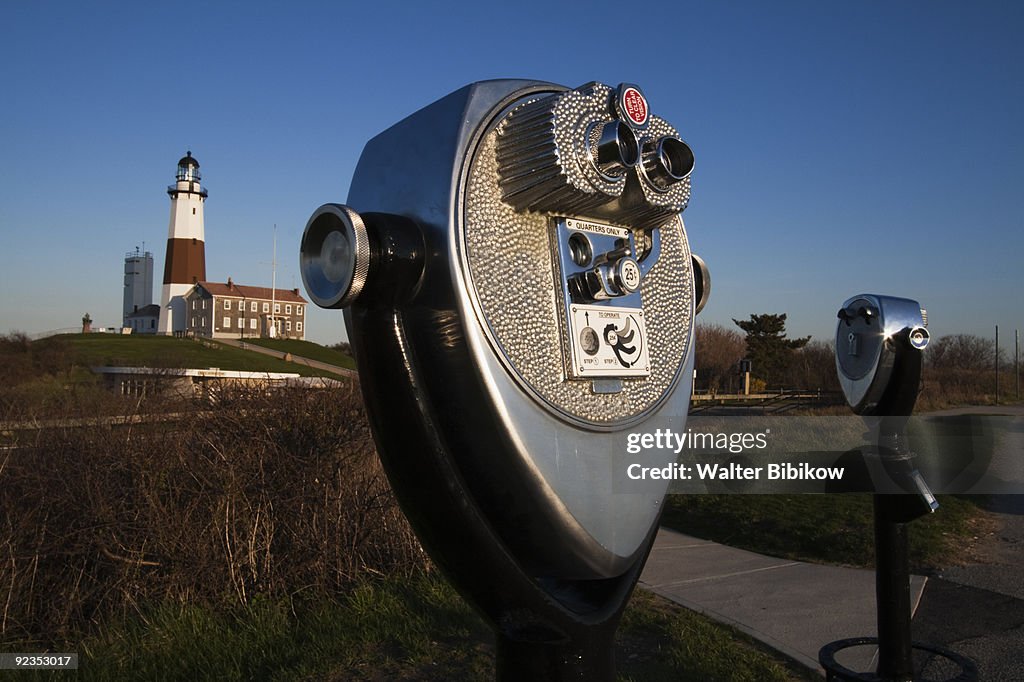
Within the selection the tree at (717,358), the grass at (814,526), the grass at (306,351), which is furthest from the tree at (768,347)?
the grass at (814,526)

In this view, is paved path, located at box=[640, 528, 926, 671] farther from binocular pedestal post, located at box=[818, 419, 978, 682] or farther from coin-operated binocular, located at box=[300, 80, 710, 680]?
coin-operated binocular, located at box=[300, 80, 710, 680]

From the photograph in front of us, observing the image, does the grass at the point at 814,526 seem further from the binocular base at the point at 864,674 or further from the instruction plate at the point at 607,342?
the instruction plate at the point at 607,342

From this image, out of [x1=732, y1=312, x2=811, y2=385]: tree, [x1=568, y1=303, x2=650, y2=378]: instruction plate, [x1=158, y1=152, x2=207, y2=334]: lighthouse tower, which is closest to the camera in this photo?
[x1=568, y1=303, x2=650, y2=378]: instruction plate

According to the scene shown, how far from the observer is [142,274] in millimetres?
77500

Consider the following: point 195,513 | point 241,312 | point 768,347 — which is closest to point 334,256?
point 195,513

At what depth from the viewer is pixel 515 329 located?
67.2 inches

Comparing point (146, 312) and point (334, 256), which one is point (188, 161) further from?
point (334, 256)

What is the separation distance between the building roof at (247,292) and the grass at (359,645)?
5739cm

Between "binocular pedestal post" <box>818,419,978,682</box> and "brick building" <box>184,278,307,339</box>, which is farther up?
"brick building" <box>184,278,307,339</box>

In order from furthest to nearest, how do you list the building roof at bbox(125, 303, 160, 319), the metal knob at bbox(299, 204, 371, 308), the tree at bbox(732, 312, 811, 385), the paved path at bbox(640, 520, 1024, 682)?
the building roof at bbox(125, 303, 160, 319)
the tree at bbox(732, 312, 811, 385)
the paved path at bbox(640, 520, 1024, 682)
the metal knob at bbox(299, 204, 371, 308)

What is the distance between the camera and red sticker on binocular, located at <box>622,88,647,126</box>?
5.86 feet

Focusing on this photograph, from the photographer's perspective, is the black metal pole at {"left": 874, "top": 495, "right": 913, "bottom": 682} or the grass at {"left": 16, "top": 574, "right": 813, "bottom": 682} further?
the grass at {"left": 16, "top": 574, "right": 813, "bottom": 682}

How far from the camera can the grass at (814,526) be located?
6094 mm

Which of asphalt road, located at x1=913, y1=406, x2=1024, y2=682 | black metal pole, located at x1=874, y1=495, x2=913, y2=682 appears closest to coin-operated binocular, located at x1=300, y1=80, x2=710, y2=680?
black metal pole, located at x1=874, y1=495, x2=913, y2=682
